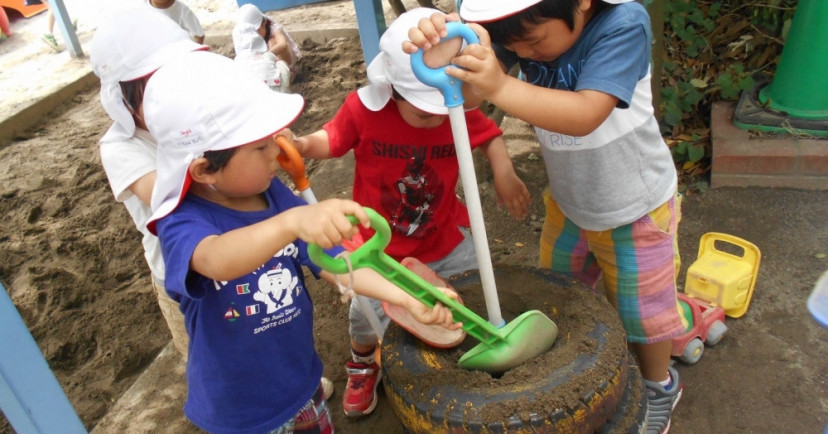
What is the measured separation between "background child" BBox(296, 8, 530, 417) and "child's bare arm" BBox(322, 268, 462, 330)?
1.95ft

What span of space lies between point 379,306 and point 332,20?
5.00m

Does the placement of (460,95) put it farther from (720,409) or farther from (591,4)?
(720,409)

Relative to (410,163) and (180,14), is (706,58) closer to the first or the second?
(410,163)

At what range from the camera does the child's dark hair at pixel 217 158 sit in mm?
1416

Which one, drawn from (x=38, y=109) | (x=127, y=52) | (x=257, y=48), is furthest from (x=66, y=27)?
(x=127, y=52)

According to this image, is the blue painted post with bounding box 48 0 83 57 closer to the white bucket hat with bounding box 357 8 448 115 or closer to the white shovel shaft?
the white bucket hat with bounding box 357 8 448 115

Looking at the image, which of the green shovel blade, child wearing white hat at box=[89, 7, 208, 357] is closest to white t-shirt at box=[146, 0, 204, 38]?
child wearing white hat at box=[89, 7, 208, 357]

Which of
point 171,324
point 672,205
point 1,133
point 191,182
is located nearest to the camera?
point 191,182

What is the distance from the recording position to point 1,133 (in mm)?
5492

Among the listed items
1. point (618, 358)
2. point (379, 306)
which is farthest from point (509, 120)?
point (618, 358)

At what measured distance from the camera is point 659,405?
6.82 ft

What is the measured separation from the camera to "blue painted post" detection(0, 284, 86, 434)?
1.80m

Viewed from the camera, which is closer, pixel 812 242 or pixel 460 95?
pixel 460 95

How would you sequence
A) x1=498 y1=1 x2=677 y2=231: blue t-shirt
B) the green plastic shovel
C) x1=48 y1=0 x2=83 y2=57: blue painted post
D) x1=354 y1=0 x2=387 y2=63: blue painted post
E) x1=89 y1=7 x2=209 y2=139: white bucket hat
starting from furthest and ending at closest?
x1=48 y1=0 x2=83 y2=57: blue painted post → x1=354 y1=0 x2=387 y2=63: blue painted post → x1=89 y1=7 x2=209 y2=139: white bucket hat → x1=498 y1=1 x2=677 y2=231: blue t-shirt → the green plastic shovel
